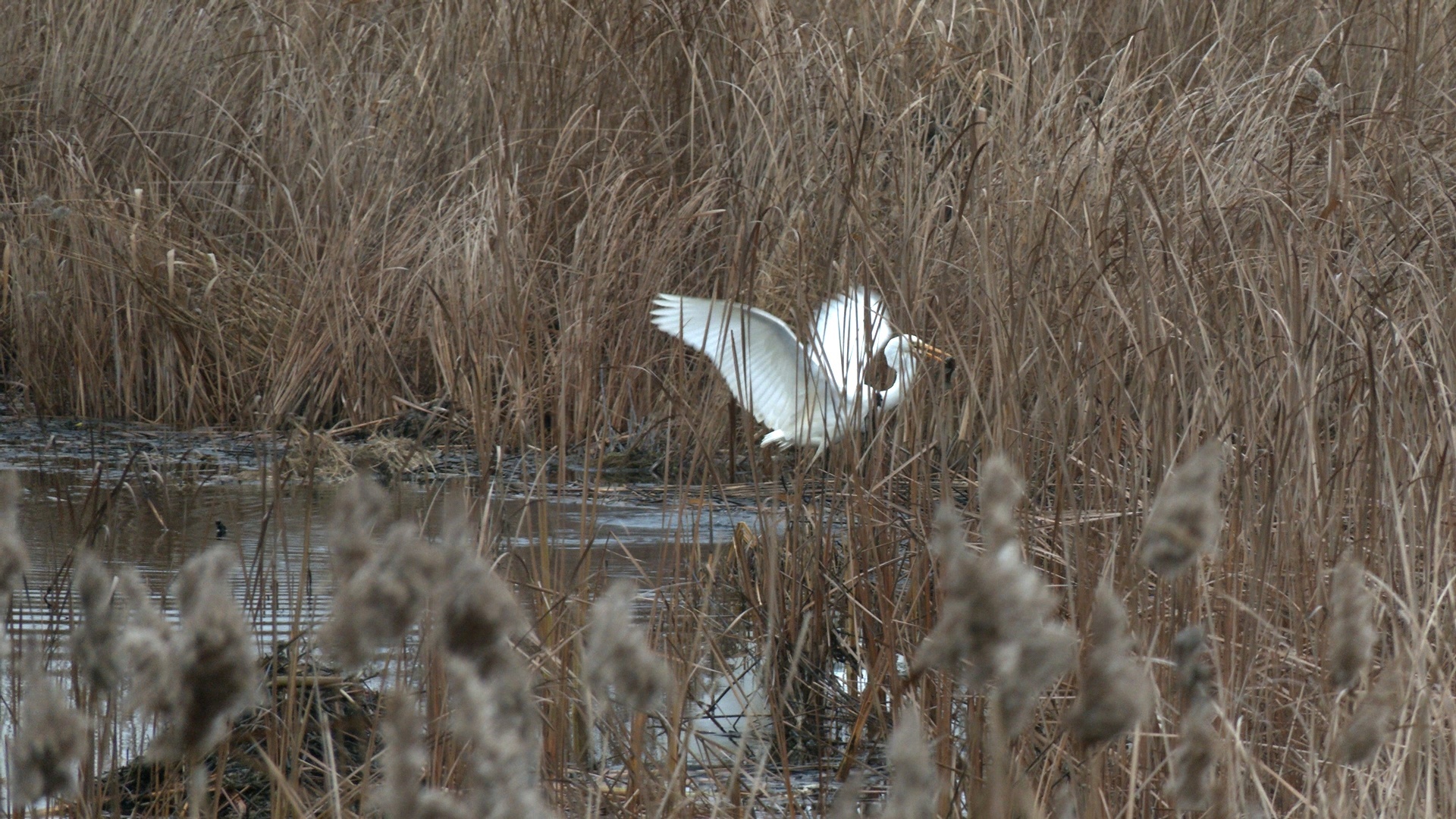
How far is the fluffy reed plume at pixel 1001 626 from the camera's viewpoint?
0.59 meters

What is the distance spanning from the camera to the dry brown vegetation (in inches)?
69.7

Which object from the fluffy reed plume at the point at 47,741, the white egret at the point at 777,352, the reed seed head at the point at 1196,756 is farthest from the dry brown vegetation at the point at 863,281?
the fluffy reed plume at the point at 47,741

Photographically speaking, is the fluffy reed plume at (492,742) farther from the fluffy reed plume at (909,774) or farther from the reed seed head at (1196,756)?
the reed seed head at (1196,756)

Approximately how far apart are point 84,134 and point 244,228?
0.65 metres

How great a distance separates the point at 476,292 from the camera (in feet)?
14.5

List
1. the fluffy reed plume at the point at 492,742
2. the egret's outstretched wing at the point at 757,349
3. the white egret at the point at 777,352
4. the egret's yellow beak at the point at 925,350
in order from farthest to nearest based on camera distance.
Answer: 1. the egret's outstretched wing at the point at 757,349
2. the white egret at the point at 777,352
3. the egret's yellow beak at the point at 925,350
4. the fluffy reed plume at the point at 492,742

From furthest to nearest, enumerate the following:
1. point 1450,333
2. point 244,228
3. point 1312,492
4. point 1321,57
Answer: point 244,228 → point 1321,57 → point 1450,333 → point 1312,492

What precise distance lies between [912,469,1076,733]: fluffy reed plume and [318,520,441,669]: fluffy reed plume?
21 centimetres

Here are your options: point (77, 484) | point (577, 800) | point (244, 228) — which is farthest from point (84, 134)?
point (577, 800)

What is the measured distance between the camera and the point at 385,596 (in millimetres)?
648

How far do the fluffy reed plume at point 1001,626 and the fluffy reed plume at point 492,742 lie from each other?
6.6 inches

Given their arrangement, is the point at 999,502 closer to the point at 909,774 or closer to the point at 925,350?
the point at 909,774

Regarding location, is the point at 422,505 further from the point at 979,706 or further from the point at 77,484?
the point at 979,706

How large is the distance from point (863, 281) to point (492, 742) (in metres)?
1.92
